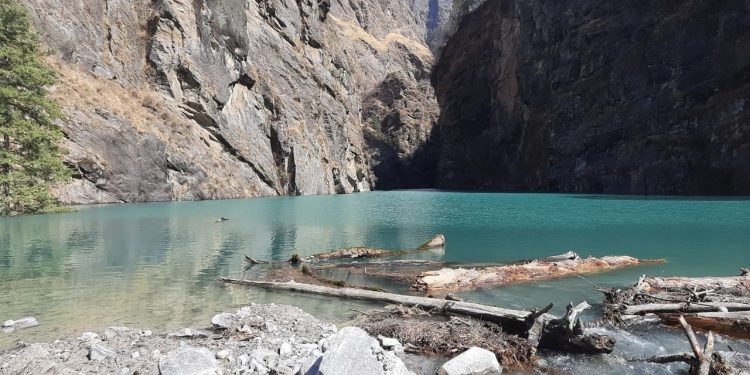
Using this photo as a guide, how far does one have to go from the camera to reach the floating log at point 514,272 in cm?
1428

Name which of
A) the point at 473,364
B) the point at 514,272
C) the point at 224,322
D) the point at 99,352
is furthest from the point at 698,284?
the point at 99,352

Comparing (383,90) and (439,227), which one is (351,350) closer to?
(439,227)

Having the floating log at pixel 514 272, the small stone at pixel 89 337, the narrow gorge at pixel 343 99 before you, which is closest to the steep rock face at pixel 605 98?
the narrow gorge at pixel 343 99

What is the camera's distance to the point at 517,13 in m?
105

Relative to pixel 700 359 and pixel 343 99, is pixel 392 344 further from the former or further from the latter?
pixel 343 99

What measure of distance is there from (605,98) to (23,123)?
266 feet

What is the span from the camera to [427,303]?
11273 mm

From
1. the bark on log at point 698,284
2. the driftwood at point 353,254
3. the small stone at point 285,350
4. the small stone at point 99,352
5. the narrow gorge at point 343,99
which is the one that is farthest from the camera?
the narrow gorge at point 343,99

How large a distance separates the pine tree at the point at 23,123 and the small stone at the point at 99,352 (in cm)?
3421

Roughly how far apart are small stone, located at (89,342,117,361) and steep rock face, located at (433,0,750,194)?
72.8m

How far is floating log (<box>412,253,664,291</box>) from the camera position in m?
14.3

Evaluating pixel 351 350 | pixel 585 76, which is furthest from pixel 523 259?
pixel 585 76

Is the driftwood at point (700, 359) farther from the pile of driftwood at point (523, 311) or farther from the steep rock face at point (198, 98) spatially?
the steep rock face at point (198, 98)

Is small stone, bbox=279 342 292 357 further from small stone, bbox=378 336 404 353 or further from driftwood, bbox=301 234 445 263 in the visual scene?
driftwood, bbox=301 234 445 263
